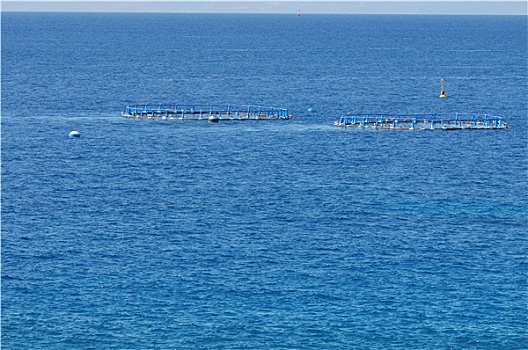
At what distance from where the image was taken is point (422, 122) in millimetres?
185125

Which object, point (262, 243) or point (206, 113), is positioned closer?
point (262, 243)

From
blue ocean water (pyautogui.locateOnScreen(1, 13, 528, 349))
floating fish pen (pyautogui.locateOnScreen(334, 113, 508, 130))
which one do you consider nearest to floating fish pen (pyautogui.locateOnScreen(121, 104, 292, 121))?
floating fish pen (pyautogui.locateOnScreen(334, 113, 508, 130))

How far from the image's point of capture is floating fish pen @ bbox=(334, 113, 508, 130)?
586 ft

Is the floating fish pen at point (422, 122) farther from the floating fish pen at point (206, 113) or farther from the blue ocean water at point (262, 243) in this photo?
the blue ocean water at point (262, 243)

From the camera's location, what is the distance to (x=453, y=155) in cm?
15338

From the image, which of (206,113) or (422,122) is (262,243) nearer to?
(422,122)

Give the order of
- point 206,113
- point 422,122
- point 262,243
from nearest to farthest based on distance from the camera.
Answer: point 262,243
point 422,122
point 206,113

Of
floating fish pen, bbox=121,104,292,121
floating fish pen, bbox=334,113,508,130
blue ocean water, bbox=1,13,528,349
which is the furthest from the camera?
floating fish pen, bbox=121,104,292,121

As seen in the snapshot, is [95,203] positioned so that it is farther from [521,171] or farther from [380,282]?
[521,171]

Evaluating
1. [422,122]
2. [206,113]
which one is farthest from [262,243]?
[206,113]

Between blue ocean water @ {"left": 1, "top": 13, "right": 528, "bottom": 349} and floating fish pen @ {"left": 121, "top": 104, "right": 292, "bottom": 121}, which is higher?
blue ocean water @ {"left": 1, "top": 13, "right": 528, "bottom": 349}

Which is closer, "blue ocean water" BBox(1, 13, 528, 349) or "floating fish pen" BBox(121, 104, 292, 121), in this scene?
"blue ocean water" BBox(1, 13, 528, 349)

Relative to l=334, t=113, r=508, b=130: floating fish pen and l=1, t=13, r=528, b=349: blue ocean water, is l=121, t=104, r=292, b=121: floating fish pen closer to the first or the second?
l=334, t=113, r=508, b=130: floating fish pen

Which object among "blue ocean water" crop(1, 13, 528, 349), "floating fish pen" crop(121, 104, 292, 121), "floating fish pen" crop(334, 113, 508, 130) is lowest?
"floating fish pen" crop(121, 104, 292, 121)
